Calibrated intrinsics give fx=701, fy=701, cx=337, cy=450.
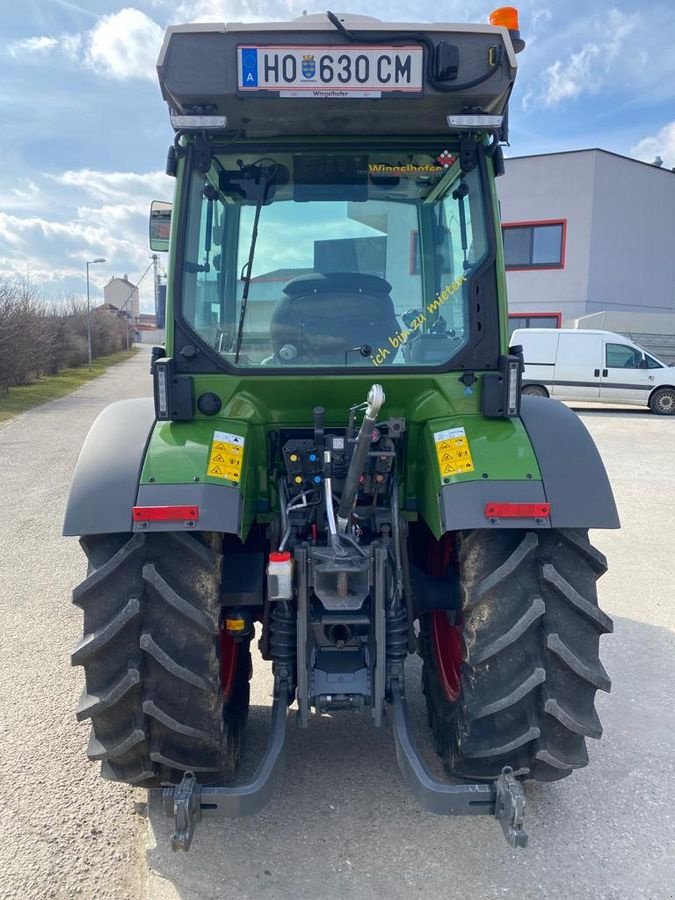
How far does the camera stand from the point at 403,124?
274 centimetres

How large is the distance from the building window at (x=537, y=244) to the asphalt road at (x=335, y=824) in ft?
68.8

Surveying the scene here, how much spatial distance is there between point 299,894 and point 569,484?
1684 millimetres

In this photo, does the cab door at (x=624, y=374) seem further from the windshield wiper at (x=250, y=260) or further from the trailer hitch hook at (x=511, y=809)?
the trailer hitch hook at (x=511, y=809)

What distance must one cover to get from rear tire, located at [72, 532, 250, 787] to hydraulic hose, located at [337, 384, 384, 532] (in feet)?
1.59

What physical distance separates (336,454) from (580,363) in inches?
617

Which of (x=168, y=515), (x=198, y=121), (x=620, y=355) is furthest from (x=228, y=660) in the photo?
(x=620, y=355)

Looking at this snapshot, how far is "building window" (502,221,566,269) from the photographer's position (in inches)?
906

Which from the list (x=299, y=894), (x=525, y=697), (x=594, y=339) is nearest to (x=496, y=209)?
(x=525, y=697)

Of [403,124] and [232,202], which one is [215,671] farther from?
[403,124]

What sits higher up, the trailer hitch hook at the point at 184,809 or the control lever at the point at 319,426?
the control lever at the point at 319,426

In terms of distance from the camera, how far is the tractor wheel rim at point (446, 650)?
3096 millimetres

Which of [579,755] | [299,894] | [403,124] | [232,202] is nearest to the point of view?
[299,894]

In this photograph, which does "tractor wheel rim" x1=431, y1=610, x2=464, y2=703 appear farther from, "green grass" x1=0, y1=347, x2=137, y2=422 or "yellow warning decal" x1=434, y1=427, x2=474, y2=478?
"green grass" x1=0, y1=347, x2=137, y2=422

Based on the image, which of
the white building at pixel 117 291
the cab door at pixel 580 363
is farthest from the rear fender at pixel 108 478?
the white building at pixel 117 291
